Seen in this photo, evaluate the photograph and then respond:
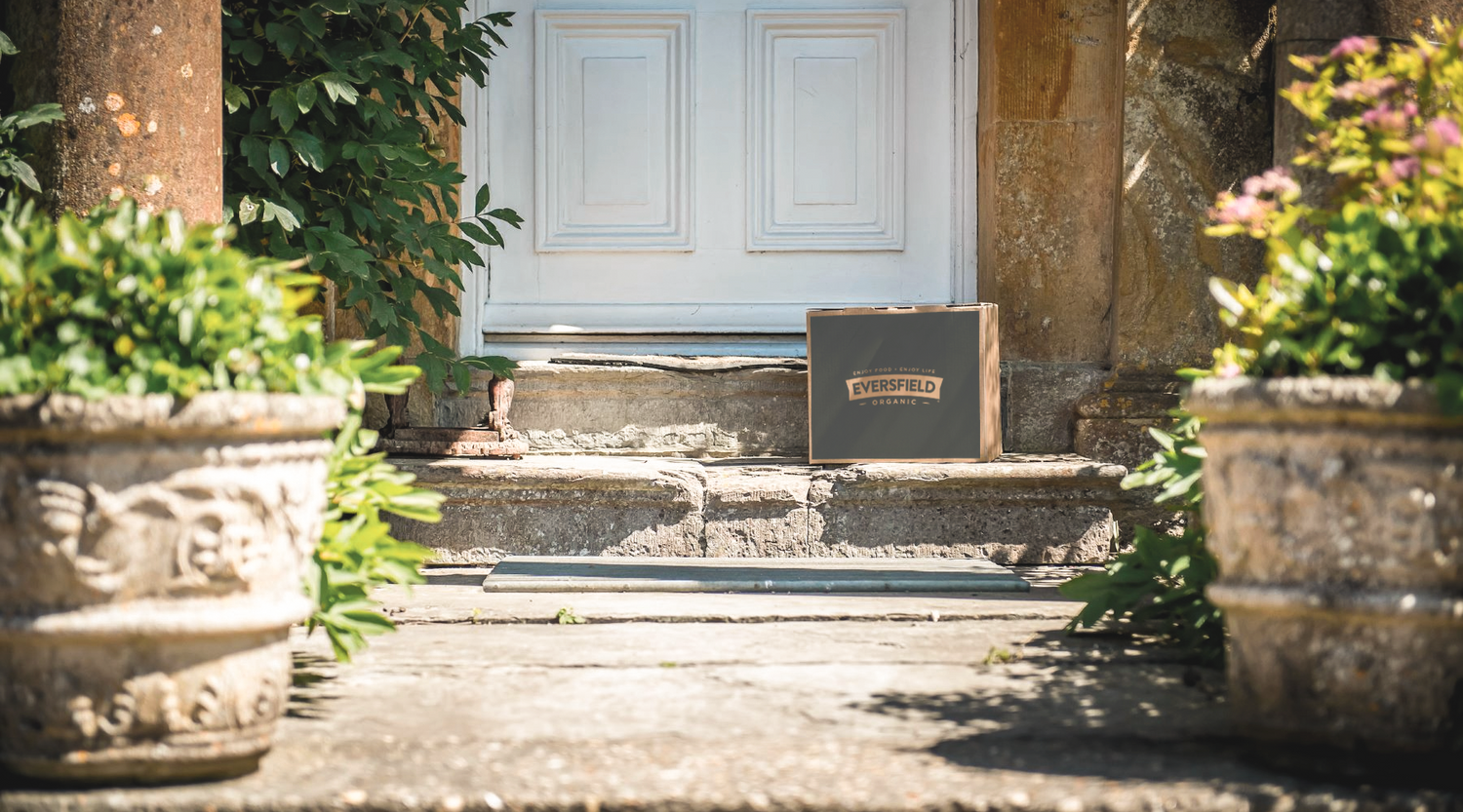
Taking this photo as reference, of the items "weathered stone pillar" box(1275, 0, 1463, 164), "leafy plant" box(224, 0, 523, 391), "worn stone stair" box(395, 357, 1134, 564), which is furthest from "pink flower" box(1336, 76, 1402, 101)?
"leafy plant" box(224, 0, 523, 391)

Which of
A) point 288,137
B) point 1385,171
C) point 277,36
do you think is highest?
point 277,36

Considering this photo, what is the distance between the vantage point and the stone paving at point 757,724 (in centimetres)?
178

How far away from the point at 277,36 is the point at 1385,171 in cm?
284

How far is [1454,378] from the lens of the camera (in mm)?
1738

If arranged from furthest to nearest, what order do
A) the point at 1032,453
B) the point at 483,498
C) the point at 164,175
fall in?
the point at 1032,453
the point at 483,498
the point at 164,175

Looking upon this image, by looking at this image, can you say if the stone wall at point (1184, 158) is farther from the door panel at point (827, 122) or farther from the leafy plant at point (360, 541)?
the leafy plant at point (360, 541)

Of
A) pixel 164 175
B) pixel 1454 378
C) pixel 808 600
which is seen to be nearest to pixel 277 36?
pixel 164 175

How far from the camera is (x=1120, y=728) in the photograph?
210 centimetres

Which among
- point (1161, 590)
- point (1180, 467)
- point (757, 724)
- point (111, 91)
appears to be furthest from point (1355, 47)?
point (111, 91)

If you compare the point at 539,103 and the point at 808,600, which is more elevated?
the point at 539,103

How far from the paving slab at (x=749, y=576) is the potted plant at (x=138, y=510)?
1532 millimetres

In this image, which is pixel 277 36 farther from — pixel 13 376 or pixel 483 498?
pixel 13 376

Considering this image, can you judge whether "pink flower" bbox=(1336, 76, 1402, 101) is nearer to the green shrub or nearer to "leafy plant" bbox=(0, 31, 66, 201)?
the green shrub

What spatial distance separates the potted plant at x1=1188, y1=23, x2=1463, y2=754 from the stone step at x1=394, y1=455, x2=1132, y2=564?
74.5 inches
